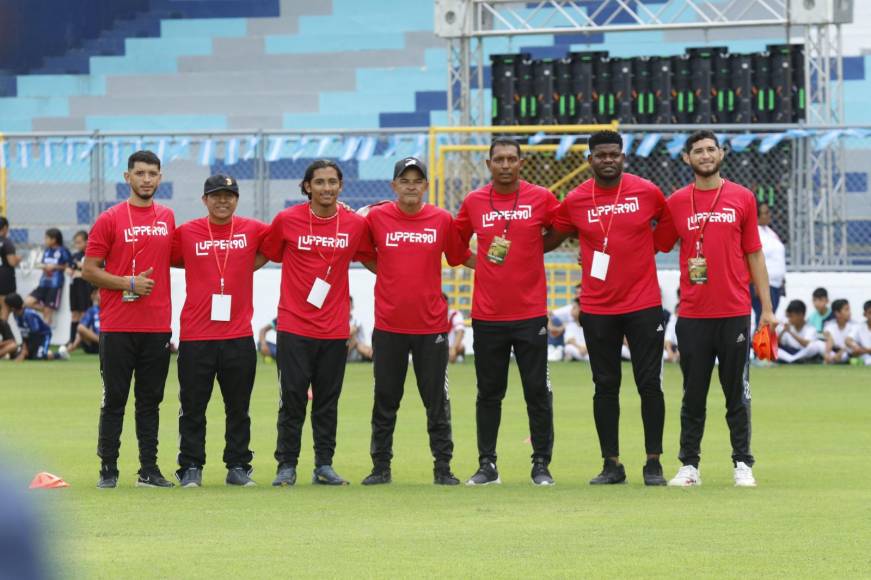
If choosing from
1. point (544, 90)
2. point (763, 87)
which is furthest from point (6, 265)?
point (763, 87)

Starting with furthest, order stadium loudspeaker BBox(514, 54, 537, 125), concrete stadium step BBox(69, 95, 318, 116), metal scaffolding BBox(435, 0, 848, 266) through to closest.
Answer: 1. concrete stadium step BBox(69, 95, 318, 116)
2. stadium loudspeaker BBox(514, 54, 537, 125)
3. metal scaffolding BBox(435, 0, 848, 266)

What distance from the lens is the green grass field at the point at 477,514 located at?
547cm

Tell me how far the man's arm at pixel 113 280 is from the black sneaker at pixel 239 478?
1.12 m

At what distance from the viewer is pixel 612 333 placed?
830 centimetres

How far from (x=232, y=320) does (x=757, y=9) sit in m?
19.7

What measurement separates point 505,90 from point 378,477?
14208mm

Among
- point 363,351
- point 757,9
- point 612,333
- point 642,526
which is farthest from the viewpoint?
point 757,9

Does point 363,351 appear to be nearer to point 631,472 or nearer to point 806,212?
point 806,212

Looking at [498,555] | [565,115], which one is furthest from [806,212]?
[498,555]

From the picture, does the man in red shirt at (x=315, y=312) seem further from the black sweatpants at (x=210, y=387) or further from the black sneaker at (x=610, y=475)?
the black sneaker at (x=610, y=475)

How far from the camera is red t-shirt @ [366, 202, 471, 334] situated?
8438 mm

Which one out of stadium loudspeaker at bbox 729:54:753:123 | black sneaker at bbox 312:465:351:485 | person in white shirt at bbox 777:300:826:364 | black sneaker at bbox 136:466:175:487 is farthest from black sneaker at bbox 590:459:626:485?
stadium loudspeaker at bbox 729:54:753:123

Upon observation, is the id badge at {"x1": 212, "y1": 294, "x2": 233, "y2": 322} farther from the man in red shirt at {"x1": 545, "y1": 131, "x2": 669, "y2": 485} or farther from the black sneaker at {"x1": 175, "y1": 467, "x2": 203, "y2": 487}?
the man in red shirt at {"x1": 545, "y1": 131, "x2": 669, "y2": 485}

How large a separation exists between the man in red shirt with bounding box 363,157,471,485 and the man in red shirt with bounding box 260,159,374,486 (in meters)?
0.20
